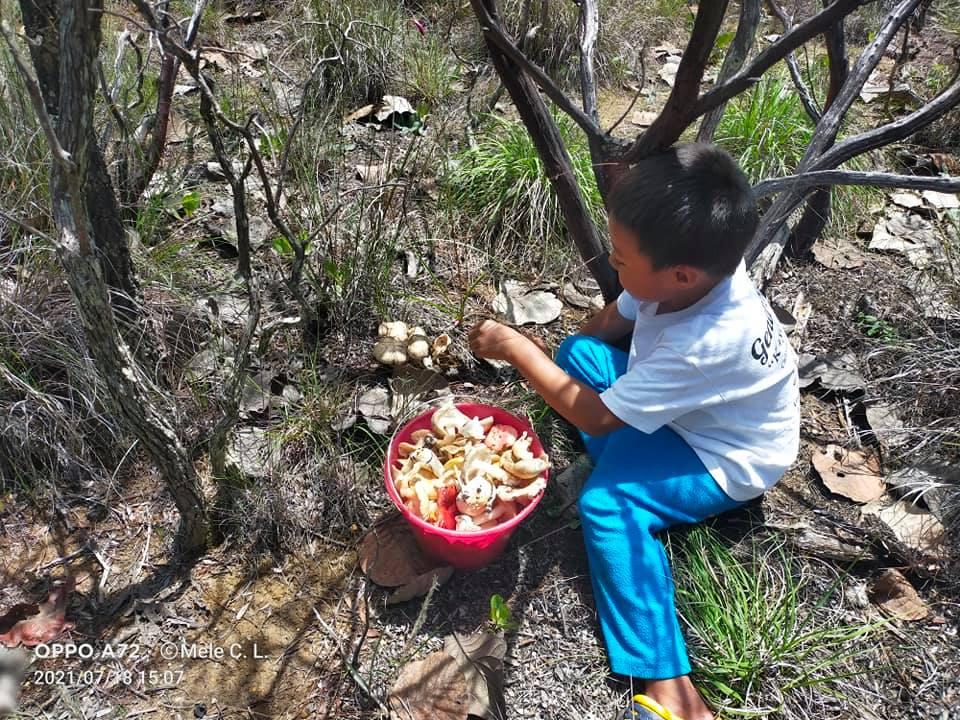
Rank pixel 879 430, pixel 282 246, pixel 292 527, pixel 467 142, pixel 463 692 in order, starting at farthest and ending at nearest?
pixel 467 142 < pixel 282 246 < pixel 879 430 < pixel 292 527 < pixel 463 692

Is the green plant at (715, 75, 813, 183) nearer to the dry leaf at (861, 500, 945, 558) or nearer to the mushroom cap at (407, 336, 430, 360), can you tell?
the dry leaf at (861, 500, 945, 558)

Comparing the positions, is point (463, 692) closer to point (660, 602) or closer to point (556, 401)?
point (660, 602)

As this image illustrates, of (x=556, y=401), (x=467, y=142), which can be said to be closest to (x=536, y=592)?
(x=556, y=401)

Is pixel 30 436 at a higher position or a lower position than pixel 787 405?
lower

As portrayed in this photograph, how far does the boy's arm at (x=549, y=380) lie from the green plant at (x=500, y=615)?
1.54ft

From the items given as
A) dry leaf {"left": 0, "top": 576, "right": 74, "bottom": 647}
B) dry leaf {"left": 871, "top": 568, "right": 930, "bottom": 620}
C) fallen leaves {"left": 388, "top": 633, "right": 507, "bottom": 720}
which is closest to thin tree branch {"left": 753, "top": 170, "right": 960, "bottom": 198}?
dry leaf {"left": 871, "top": 568, "right": 930, "bottom": 620}

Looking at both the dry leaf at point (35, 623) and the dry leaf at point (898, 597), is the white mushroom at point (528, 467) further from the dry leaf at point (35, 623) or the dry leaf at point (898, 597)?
the dry leaf at point (35, 623)

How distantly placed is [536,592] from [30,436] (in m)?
1.37

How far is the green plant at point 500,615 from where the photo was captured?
1.71m

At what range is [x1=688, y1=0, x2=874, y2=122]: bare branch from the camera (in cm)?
136

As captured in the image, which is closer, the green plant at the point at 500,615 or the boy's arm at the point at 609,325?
the green plant at the point at 500,615

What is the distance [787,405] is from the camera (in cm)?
181

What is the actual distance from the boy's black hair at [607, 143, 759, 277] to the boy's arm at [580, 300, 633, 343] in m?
0.53
